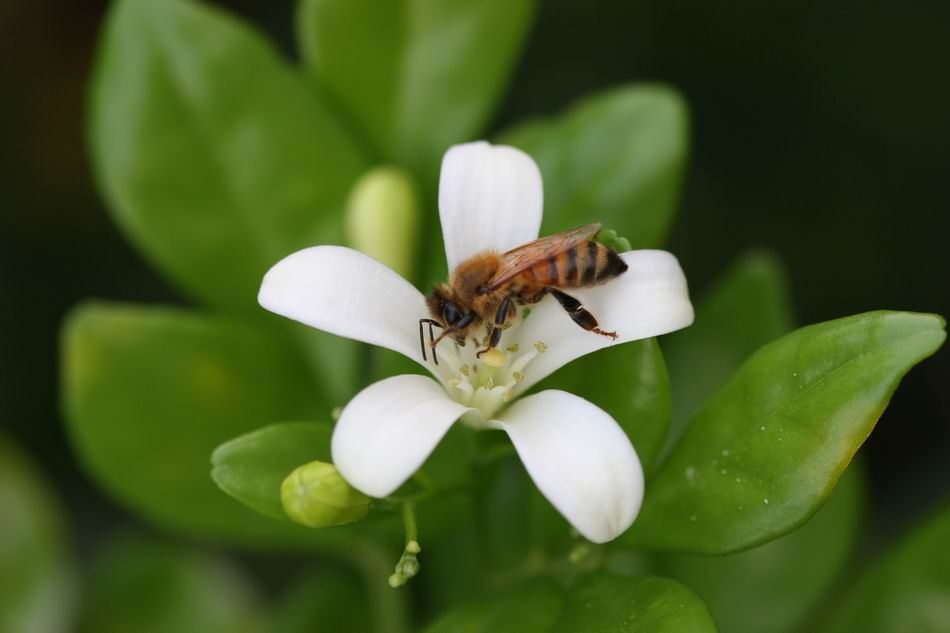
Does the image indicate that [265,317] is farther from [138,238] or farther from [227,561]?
[227,561]

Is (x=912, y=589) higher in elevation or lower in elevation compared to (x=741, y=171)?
lower

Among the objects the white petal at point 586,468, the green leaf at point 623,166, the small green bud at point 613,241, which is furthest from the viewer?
the green leaf at point 623,166

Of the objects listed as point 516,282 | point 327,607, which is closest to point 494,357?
point 516,282

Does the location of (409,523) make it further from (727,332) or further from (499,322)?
(727,332)

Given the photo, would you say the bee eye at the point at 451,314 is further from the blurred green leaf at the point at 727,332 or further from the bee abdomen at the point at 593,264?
the blurred green leaf at the point at 727,332

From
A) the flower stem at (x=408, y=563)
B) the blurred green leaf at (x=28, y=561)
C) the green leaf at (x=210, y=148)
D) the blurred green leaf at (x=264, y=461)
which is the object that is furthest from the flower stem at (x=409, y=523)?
the blurred green leaf at (x=28, y=561)

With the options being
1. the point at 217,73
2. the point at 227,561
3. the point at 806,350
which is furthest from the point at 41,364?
the point at 806,350
